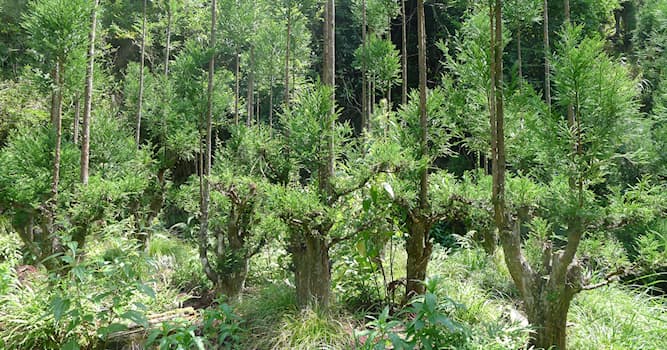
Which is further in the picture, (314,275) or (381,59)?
(381,59)

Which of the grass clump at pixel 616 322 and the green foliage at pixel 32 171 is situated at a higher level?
the green foliage at pixel 32 171

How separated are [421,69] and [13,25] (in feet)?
35.8

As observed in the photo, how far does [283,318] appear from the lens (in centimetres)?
332

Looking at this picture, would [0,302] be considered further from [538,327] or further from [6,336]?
[538,327]

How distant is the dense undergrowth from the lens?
2607 millimetres

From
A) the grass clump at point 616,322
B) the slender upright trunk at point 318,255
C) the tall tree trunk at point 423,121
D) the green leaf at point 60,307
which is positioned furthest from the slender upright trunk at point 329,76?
the grass clump at point 616,322

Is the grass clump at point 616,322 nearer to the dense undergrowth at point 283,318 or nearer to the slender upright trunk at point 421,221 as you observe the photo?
the dense undergrowth at point 283,318

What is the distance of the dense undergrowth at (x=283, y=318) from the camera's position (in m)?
2.61

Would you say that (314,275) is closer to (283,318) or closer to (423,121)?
(283,318)

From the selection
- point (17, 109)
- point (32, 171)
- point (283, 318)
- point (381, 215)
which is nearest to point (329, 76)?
point (381, 215)

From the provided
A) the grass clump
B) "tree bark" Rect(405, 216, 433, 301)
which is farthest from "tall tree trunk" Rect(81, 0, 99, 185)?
the grass clump

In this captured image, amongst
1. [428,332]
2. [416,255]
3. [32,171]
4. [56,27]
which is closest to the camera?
[428,332]

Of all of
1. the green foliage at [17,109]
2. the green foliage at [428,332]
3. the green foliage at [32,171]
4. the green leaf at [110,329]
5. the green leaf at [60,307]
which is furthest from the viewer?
the green foliage at [17,109]

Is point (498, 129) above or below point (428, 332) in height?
above
